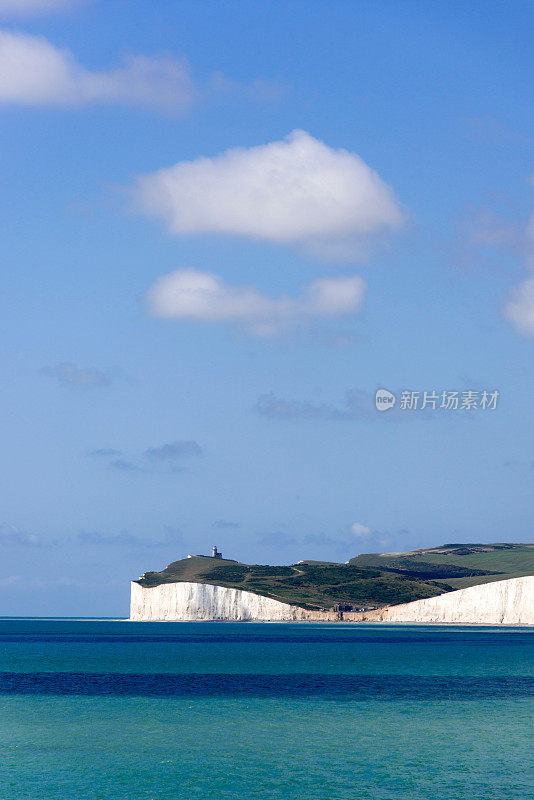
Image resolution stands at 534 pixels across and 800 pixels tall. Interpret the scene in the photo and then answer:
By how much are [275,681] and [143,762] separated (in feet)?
131

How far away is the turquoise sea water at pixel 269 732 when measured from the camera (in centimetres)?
4075

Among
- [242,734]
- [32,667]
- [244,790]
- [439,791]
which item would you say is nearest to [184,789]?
[244,790]

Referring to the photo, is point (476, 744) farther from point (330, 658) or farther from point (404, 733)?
point (330, 658)

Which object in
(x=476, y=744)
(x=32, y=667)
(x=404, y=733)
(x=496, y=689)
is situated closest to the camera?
(x=476, y=744)

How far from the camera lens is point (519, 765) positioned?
4509 centimetres

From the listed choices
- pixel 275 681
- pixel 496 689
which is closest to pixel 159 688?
pixel 275 681

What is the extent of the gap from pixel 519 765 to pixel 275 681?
136 feet

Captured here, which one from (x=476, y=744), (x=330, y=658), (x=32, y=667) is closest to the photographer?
(x=476, y=744)

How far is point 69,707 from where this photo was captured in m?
66.9

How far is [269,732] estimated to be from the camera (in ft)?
178

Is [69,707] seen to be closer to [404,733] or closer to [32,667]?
[404,733]

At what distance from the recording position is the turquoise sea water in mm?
40750

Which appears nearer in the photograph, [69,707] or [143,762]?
[143,762]

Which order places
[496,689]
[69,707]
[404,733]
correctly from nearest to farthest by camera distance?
[404,733]
[69,707]
[496,689]
